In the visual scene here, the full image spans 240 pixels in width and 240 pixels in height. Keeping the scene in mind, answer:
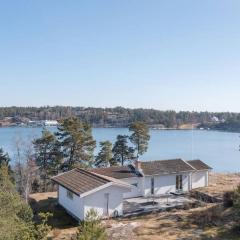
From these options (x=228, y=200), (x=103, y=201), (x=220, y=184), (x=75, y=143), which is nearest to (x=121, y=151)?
(x=75, y=143)

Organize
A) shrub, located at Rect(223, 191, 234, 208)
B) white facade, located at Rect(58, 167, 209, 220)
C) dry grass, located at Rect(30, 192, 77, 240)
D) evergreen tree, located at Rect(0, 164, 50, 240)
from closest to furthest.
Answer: evergreen tree, located at Rect(0, 164, 50, 240), dry grass, located at Rect(30, 192, 77, 240), white facade, located at Rect(58, 167, 209, 220), shrub, located at Rect(223, 191, 234, 208)

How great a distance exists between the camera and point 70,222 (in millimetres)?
27672

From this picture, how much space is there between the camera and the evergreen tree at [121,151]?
51.4 meters

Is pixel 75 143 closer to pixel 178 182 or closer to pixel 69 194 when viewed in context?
pixel 178 182

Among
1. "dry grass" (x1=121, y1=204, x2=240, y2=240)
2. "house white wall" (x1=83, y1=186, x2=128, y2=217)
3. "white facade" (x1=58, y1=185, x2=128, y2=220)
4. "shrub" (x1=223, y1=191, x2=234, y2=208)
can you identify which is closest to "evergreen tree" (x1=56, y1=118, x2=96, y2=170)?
"white facade" (x1=58, y1=185, x2=128, y2=220)

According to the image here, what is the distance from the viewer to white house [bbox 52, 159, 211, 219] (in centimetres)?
2794

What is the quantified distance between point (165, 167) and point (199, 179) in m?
4.19

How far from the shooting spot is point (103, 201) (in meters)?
28.2

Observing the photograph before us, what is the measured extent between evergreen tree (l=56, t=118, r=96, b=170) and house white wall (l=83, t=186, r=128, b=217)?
16.0 meters

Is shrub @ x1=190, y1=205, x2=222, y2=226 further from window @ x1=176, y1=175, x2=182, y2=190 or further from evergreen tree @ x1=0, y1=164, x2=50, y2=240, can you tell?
evergreen tree @ x1=0, y1=164, x2=50, y2=240

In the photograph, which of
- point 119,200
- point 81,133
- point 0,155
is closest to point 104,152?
point 81,133

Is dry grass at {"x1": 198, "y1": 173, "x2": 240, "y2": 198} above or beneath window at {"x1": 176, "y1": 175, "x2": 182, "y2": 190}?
beneath

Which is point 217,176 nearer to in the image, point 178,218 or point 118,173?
point 118,173

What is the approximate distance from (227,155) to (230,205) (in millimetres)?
75665
